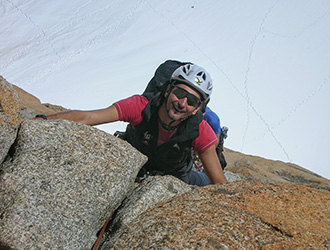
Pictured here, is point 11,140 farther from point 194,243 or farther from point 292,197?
point 292,197

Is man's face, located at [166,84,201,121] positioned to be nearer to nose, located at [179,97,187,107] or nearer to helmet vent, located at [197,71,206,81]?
nose, located at [179,97,187,107]

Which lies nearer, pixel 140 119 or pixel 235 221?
→ pixel 235 221

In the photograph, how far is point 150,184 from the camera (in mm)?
5504

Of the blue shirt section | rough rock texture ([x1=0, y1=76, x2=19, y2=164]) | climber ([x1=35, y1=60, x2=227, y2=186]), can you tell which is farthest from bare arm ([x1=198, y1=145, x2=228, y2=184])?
rough rock texture ([x1=0, y1=76, x2=19, y2=164])

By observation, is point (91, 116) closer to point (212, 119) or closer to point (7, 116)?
point (7, 116)

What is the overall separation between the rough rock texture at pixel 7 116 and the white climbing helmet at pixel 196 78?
10.4 feet

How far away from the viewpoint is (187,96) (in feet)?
22.0

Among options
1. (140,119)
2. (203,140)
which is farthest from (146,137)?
(203,140)

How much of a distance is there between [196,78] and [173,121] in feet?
3.51

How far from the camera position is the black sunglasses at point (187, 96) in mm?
6629

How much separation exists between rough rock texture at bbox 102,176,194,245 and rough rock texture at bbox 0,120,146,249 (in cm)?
19

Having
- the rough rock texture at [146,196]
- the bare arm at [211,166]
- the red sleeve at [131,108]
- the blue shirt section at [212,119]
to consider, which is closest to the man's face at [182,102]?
the red sleeve at [131,108]

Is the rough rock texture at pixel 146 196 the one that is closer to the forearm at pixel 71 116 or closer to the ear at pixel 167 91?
the forearm at pixel 71 116

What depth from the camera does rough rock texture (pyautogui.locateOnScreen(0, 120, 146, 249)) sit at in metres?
3.98
